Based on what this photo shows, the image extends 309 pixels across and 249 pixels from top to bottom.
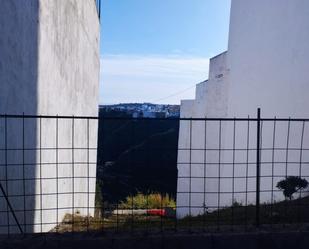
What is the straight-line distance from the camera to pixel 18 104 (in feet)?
17.4

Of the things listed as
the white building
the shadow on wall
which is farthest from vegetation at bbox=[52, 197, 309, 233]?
the shadow on wall

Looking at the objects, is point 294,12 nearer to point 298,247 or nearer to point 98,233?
point 298,247

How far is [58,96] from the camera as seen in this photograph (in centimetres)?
766

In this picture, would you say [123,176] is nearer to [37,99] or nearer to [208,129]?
[37,99]

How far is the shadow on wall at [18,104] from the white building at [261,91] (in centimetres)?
231

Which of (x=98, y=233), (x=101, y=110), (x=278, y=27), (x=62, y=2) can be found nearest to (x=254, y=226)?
(x=98, y=233)

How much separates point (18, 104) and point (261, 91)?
7719 mm

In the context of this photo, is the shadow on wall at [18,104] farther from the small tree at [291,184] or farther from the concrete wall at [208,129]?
the concrete wall at [208,129]

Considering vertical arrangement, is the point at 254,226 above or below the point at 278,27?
below

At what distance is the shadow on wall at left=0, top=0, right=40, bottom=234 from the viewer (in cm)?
477

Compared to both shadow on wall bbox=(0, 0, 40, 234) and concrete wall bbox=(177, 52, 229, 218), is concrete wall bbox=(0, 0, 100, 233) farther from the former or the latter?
concrete wall bbox=(177, 52, 229, 218)

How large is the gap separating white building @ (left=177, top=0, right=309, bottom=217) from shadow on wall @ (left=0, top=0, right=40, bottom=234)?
7.56 feet

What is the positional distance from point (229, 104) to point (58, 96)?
774cm

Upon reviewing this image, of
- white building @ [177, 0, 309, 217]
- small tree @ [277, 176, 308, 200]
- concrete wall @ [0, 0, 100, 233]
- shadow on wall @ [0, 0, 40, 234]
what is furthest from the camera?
white building @ [177, 0, 309, 217]
